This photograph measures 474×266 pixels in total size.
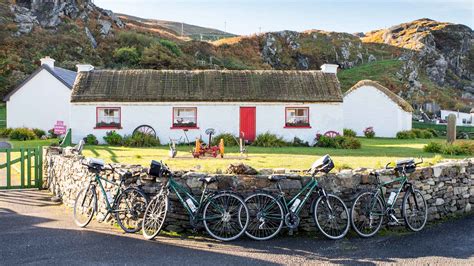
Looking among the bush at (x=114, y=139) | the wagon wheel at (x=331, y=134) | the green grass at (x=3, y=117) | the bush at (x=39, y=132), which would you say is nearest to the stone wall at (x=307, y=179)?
the bush at (x=114, y=139)

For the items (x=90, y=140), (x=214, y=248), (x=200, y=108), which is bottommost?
(x=214, y=248)

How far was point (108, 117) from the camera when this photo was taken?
27.6 meters

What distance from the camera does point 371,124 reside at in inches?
1500

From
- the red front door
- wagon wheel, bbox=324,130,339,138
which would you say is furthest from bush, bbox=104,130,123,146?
wagon wheel, bbox=324,130,339,138

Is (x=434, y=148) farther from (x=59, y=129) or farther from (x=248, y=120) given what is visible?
(x=59, y=129)

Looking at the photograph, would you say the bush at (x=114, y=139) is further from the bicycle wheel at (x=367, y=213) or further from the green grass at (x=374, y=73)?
the green grass at (x=374, y=73)

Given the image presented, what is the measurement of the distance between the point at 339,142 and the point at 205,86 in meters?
8.50

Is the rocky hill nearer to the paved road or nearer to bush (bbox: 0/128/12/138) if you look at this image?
bush (bbox: 0/128/12/138)

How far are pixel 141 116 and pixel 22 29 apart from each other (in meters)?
37.3

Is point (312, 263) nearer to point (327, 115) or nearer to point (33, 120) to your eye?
point (327, 115)

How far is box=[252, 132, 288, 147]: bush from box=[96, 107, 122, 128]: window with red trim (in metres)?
8.04

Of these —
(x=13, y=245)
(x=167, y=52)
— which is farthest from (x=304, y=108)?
(x=167, y=52)

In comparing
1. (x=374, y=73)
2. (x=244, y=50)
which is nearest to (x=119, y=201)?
(x=374, y=73)

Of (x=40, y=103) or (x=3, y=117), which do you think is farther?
(x=3, y=117)
